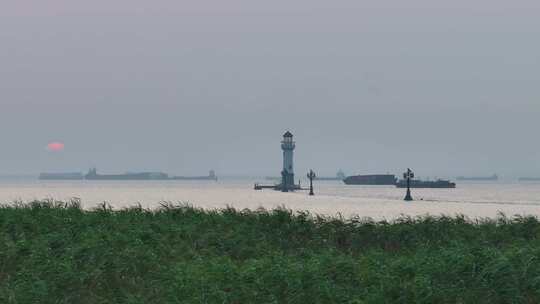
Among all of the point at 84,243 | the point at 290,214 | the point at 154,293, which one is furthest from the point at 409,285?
the point at 290,214

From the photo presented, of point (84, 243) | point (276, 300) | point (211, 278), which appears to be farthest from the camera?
point (84, 243)

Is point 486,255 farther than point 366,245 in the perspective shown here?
No

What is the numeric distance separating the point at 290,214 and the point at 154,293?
11.8 m

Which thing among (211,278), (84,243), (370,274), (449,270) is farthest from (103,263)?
(449,270)

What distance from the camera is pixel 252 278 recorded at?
59.3 ft

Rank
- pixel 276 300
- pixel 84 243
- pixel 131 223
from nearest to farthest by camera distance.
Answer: pixel 276 300, pixel 84 243, pixel 131 223

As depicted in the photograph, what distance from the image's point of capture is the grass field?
680 inches

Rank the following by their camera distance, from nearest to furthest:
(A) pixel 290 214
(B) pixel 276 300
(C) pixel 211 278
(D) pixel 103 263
A: (B) pixel 276 300
(C) pixel 211 278
(D) pixel 103 263
(A) pixel 290 214

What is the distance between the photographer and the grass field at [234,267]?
1727 centimetres

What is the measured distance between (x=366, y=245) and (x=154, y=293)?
11440mm

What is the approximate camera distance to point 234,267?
18.6 meters

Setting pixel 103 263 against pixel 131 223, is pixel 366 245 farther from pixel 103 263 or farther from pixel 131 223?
pixel 103 263

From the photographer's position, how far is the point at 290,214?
96.4 ft

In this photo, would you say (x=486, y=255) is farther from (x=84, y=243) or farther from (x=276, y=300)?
(x=84, y=243)
